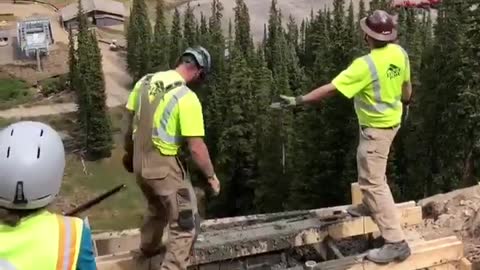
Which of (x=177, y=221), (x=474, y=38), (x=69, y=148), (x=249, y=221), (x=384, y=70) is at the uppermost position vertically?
(x=384, y=70)

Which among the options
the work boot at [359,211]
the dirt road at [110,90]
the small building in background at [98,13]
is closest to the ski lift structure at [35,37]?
the small building in background at [98,13]

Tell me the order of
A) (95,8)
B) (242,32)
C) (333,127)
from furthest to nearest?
(95,8), (242,32), (333,127)

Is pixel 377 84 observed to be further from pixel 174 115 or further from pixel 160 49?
pixel 160 49

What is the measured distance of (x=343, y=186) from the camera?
1551 inches

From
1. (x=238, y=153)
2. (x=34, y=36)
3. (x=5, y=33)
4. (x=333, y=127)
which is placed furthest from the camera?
(x=5, y=33)

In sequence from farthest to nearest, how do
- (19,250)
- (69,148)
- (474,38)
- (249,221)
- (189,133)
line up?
(69,148) → (474,38) → (249,221) → (189,133) → (19,250)

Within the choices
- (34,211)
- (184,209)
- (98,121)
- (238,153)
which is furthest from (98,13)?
(34,211)

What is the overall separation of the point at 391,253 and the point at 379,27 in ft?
7.03

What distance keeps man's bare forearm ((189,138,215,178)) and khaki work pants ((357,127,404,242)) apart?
1.72 m

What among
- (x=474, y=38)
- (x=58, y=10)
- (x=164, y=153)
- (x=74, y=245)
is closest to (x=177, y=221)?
(x=164, y=153)

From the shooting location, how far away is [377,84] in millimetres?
8148

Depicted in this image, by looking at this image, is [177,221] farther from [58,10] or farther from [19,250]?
[58,10]

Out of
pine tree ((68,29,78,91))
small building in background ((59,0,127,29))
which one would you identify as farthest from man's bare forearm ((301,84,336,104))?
small building in background ((59,0,127,29))

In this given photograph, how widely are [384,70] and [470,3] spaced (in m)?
31.5
